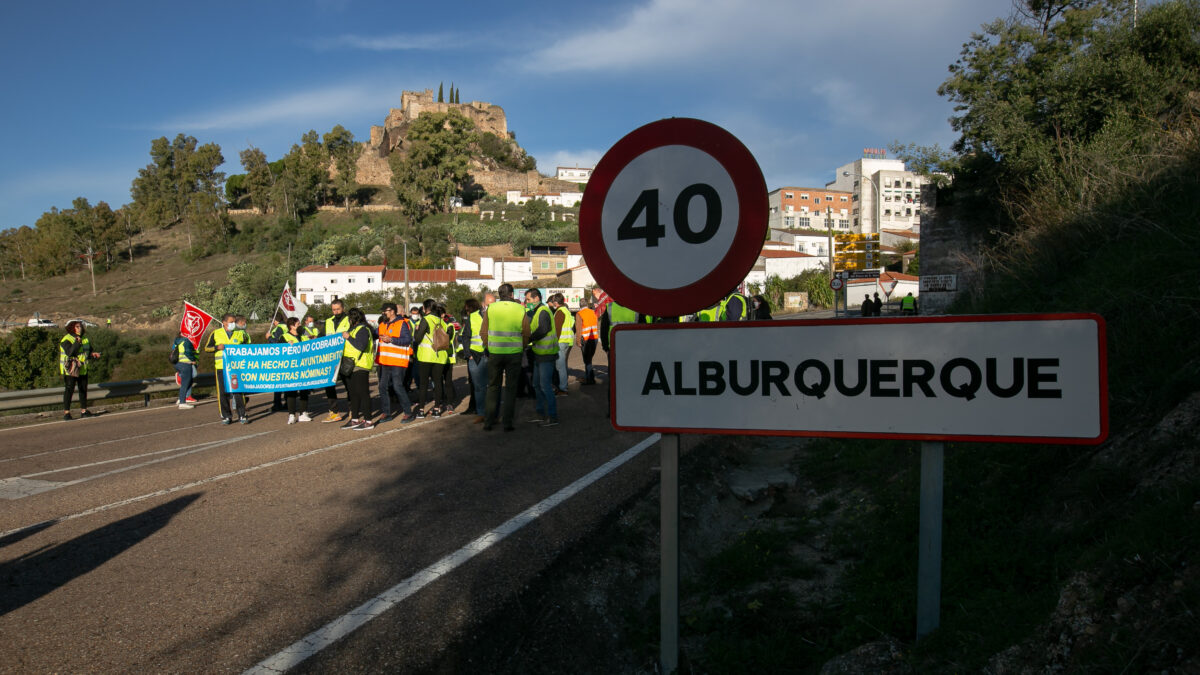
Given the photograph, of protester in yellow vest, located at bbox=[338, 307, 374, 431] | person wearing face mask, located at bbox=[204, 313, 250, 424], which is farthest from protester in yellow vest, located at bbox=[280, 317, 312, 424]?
protester in yellow vest, located at bbox=[338, 307, 374, 431]

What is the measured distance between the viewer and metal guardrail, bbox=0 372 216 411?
42.2 ft

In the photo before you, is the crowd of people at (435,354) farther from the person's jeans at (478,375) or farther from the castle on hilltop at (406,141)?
the castle on hilltop at (406,141)

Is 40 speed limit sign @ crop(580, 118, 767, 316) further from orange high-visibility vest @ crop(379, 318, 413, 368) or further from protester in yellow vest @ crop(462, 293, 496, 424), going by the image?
orange high-visibility vest @ crop(379, 318, 413, 368)

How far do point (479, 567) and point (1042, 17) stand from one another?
1197 inches

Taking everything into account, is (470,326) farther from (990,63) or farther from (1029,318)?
(990,63)

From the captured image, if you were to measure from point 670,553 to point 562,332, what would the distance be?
1031 cm

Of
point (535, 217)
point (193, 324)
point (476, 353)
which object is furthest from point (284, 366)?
point (535, 217)

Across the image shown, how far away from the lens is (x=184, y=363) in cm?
1367

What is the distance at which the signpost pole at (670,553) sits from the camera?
2727mm

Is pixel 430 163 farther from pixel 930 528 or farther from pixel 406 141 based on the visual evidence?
pixel 930 528

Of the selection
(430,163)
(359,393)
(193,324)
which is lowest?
(359,393)

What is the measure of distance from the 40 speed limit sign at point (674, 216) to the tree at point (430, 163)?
10888cm

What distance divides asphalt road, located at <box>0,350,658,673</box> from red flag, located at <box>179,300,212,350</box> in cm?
525

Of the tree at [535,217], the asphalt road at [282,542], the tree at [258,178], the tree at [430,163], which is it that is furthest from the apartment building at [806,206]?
the asphalt road at [282,542]
